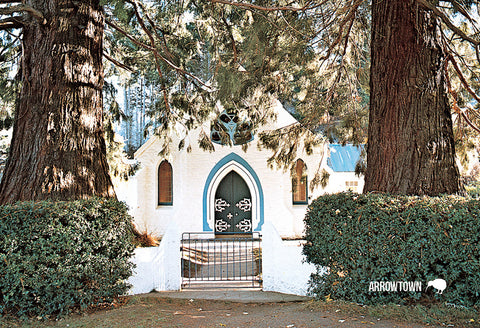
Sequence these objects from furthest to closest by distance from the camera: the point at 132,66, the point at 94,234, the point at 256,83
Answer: the point at 132,66 < the point at 256,83 < the point at 94,234

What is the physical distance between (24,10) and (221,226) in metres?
10.2

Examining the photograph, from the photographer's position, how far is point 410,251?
5105 millimetres

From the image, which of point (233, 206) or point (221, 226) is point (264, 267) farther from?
point (233, 206)

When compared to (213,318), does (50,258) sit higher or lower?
higher

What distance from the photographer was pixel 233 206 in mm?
15141

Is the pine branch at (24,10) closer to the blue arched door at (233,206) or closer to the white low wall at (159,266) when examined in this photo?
the white low wall at (159,266)

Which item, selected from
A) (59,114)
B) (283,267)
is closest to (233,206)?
(283,267)

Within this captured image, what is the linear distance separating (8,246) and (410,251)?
5.22 meters

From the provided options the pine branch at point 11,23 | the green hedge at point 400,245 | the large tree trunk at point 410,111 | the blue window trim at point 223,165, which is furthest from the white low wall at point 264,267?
the blue window trim at point 223,165

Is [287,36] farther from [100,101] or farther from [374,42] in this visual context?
[100,101]

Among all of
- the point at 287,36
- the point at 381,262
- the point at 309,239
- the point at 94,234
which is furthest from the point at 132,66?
the point at 381,262

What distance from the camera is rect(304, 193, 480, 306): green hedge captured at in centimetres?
489

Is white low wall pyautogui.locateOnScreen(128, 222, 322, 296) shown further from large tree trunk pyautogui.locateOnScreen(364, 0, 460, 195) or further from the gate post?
large tree trunk pyautogui.locateOnScreen(364, 0, 460, 195)

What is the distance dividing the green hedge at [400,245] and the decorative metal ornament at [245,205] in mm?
9084
